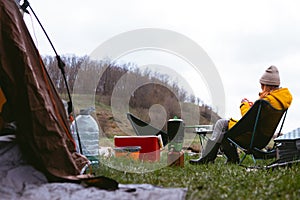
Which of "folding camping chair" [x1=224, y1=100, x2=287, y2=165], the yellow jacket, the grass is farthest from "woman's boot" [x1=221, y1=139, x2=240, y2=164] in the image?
the grass

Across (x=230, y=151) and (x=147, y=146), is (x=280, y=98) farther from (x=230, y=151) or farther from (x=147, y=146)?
(x=147, y=146)

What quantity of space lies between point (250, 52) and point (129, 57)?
223cm

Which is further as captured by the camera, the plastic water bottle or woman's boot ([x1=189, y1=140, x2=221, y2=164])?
woman's boot ([x1=189, y1=140, x2=221, y2=164])

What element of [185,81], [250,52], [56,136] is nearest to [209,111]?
[185,81]

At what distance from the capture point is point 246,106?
4195 millimetres

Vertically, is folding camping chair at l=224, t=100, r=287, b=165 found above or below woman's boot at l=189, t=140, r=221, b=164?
above

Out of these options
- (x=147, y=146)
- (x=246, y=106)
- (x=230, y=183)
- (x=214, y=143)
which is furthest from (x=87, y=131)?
(x=246, y=106)

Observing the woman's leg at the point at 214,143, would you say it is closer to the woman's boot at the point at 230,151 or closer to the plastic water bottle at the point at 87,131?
the woman's boot at the point at 230,151

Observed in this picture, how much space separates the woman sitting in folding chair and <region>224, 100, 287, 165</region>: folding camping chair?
0.14 m

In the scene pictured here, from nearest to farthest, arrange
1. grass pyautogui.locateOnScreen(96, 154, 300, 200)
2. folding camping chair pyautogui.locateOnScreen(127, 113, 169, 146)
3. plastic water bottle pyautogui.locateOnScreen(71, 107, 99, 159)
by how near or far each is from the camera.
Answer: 1. grass pyautogui.locateOnScreen(96, 154, 300, 200)
2. plastic water bottle pyautogui.locateOnScreen(71, 107, 99, 159)
3. folding camping chair pyautogui.locateOnScreen(127, 113, 169, 146)

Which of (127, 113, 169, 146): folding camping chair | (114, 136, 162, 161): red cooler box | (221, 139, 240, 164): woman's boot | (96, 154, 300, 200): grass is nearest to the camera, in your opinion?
(96, 154, 300, 200): grass

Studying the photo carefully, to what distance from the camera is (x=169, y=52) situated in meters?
4.65

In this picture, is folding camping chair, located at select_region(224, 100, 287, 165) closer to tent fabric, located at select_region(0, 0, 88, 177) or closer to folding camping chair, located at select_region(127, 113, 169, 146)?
folding camping chair, located at select_region(127, 113, 169, 146)

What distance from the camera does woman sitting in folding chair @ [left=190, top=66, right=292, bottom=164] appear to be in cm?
400
